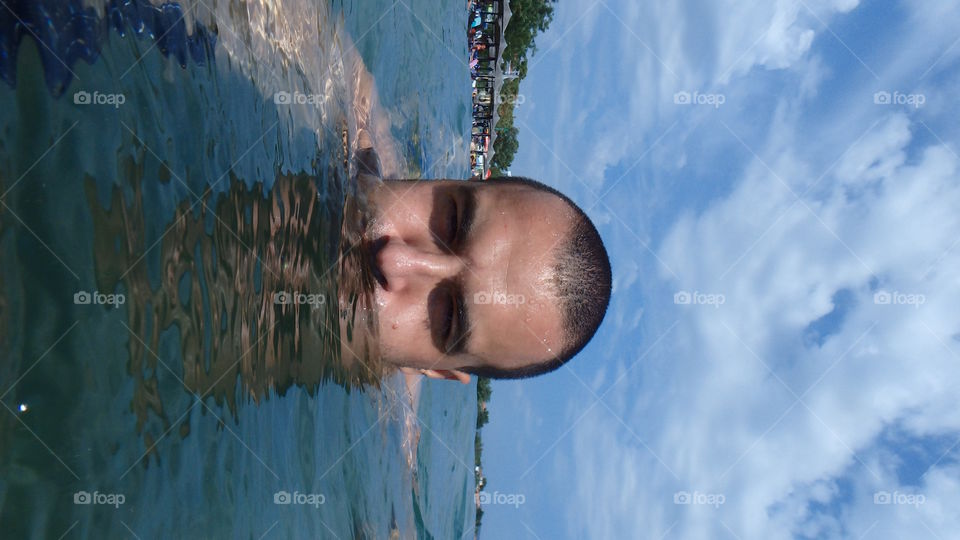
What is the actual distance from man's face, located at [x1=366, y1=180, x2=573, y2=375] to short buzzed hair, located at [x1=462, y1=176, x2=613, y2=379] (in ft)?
0.27

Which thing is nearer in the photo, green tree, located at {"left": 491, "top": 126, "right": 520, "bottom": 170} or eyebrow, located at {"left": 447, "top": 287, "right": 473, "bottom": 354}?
eyebrow, located at {"left": 447, "top": 287, "right": 473, "bottom": 354}

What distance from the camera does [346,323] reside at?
14.3 feet

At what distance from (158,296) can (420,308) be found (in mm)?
2176

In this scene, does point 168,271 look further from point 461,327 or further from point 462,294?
point 461,327

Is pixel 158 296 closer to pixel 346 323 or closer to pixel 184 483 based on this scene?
pixel 184 483

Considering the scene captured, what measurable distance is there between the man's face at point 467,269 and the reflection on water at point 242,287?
1.05 feet

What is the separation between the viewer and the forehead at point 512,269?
398 cm

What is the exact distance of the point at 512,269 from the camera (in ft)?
13.3

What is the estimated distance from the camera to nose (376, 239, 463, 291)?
3752 mm

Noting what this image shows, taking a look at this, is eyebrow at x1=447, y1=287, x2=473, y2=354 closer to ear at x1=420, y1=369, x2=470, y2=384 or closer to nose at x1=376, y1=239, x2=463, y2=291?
nose at x1=376, y1=239, x2=463, y2=291

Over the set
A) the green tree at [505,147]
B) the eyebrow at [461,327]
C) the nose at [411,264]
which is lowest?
the eyebrow at [461,327]

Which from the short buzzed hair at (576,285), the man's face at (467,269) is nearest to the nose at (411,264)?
the man's face at (467,269)

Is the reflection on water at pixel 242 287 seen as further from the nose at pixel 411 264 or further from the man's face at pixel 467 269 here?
the nose at pixel 411 264

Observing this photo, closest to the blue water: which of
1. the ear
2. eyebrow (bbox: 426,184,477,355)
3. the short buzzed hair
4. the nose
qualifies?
the nose
